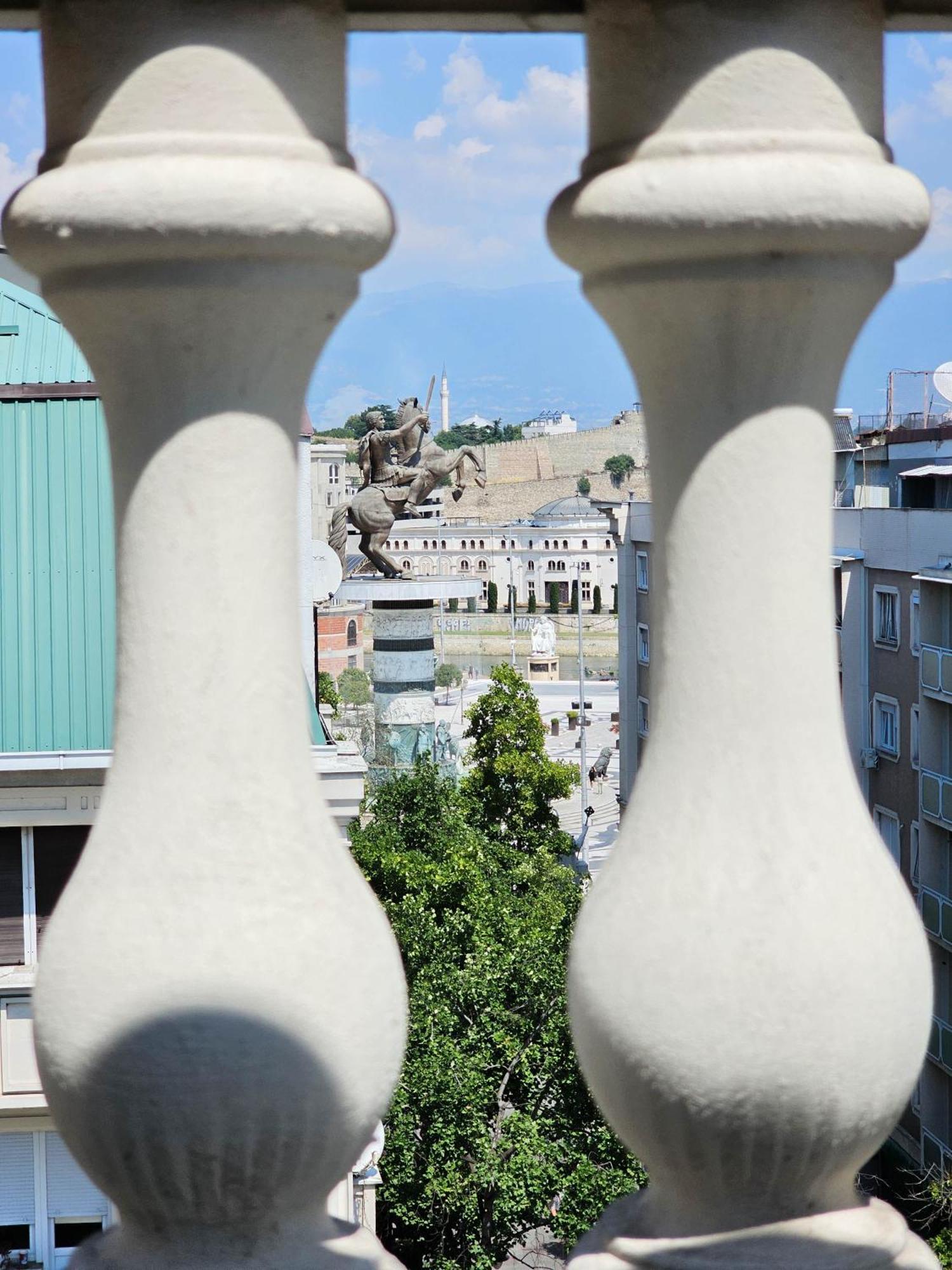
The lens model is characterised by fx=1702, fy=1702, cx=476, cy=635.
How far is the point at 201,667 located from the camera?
1.66 meters

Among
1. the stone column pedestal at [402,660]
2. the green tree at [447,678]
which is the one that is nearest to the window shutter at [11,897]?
the stone column pedestal at [402,660]

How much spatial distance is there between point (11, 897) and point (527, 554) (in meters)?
117

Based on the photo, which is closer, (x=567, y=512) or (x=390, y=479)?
(x=390, y=479)

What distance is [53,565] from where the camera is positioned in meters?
11.7

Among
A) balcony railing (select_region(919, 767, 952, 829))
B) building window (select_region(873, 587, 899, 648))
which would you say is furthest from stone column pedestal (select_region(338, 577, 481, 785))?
balcony railing (select_region(919, 767, 952, 829))

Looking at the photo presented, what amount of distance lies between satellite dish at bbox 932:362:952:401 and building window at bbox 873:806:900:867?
315 inches

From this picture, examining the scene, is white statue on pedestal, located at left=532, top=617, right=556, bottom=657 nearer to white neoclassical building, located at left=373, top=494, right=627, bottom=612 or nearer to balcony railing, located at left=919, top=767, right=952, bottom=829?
white neoclassical building, located at left=373, top=494, right=627, bottom=612

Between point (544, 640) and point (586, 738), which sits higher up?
point (544, 640)

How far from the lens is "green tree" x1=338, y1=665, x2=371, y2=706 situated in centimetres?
6372

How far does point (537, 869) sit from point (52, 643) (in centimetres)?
1827

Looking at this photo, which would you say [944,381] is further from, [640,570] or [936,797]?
[640,570]

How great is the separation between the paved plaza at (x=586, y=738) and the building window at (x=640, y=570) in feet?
20.5

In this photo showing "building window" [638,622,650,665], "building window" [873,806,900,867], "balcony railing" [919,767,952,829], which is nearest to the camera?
"balcony railing" [919,767,952,829]

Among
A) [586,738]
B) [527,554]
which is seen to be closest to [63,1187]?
[586,738]
